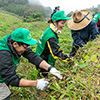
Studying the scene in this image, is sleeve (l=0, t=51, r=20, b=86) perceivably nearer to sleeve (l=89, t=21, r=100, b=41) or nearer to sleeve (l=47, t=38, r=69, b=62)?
sleeve (l=47, t=38, r=69, b=62)

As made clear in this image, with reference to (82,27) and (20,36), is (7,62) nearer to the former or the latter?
(20,36)

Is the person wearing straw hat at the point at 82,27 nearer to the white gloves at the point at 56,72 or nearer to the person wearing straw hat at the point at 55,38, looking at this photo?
the person wearing straw hat at the point at 55,38

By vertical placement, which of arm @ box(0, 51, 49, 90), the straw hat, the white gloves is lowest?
the white gloves

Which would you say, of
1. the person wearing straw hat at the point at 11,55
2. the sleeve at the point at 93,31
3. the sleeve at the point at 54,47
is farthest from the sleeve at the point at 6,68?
the sleeve at the point at 93,31

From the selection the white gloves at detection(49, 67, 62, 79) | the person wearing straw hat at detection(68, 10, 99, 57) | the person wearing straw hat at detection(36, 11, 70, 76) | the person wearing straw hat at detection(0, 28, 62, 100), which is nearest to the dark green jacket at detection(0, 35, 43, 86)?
the person wearing straw hat at detection(0, 28, 62, 100)

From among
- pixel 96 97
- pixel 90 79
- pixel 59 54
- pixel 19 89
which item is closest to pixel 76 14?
pixel 59 54

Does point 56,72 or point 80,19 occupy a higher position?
point 80,19

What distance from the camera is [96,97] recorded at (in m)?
1.21

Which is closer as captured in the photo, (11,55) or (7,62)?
(7,62)

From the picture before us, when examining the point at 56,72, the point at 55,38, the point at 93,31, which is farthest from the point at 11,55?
the point at 93,31

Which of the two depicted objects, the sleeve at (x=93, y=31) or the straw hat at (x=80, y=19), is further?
the sleeve at (x=93, y=31)

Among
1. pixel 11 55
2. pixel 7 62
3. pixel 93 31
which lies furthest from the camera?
pixel 93 31

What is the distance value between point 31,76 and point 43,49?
1047 millimetres

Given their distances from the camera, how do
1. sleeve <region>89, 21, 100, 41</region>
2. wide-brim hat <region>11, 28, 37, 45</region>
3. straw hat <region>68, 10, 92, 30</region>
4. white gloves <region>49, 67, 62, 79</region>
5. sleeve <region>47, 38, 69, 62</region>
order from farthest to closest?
sleeve <region>89, 21, 100, 41</region>
straw hat <region>68, 10, 92, 30</region>
sleeve <region>47, 38, 69, 62</region>
white gloves <region>49, 67, 62, 79</region>
wide-brim hat <region>11, 28, 37, 45</region>
